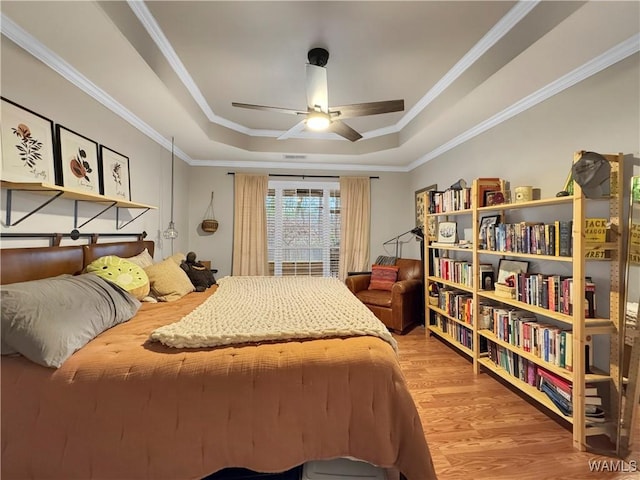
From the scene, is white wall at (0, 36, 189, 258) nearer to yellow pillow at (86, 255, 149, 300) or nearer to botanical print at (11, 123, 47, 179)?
botanical print at (11, 123, 47, 179)

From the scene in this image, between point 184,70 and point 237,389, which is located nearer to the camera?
point 237,389

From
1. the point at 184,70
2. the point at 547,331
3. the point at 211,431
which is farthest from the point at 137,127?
the point at 547,331

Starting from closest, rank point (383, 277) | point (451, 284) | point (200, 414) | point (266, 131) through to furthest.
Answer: point (200, 414)
point (451, 284)
point (266, 131)
point (383, 277)

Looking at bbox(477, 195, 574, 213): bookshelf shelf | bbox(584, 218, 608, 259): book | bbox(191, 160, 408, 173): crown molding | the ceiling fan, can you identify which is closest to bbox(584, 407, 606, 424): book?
bbox(584, 218, 608, 259): book

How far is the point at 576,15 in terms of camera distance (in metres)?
1.51

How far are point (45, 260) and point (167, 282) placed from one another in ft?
2.59

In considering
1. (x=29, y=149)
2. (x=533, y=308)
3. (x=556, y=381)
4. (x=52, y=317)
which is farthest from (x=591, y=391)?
(x=29, y=149)

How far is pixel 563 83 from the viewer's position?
6.98ft

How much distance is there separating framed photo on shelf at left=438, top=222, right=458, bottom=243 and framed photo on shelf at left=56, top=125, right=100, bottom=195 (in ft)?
11.6

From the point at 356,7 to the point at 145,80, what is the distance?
63.8 inches

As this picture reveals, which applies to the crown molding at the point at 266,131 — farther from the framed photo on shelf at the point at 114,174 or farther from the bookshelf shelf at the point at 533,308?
the bookshelf shelf at the point at 533,308

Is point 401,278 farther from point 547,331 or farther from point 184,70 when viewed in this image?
point 184,70

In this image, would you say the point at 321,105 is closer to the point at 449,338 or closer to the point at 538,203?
the point at 538,203

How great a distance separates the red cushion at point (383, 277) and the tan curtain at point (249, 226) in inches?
66.5
